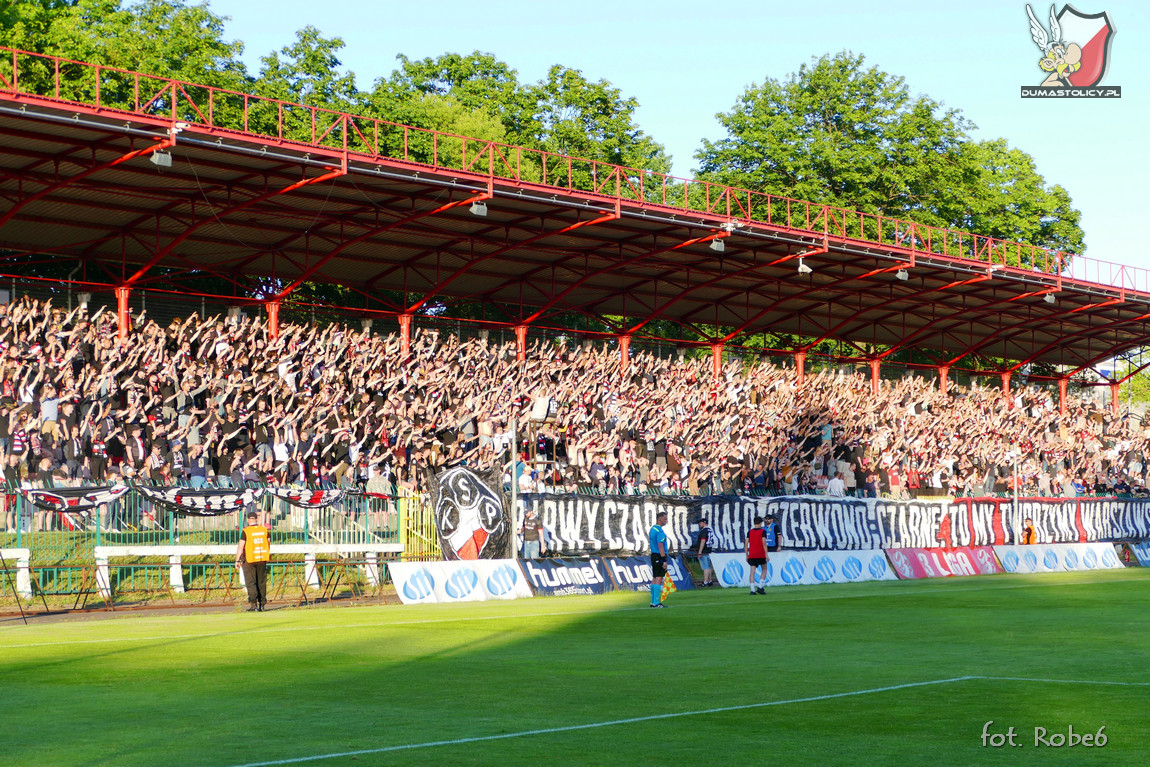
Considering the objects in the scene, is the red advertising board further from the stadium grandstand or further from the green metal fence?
the green metal fence

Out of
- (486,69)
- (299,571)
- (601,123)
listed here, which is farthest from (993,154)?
(299,571)

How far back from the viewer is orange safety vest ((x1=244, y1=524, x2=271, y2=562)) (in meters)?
25.3

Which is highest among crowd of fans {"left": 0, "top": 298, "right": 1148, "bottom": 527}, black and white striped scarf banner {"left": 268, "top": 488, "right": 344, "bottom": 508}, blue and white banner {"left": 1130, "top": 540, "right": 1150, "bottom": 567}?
crowd of fans {"left": 0, "top": 298, "right": 1148, "bottom": 527}

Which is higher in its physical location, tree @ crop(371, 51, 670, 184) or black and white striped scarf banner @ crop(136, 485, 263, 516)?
tree @ crop(371, 51, 670, 184)

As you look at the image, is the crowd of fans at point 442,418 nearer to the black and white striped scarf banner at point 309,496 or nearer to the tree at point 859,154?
the black and white striped scarf banner at point 309,496

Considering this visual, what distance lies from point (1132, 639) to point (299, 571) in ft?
56.6

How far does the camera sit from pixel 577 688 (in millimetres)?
13289

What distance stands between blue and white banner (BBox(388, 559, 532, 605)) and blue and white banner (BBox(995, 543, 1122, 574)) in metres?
19.3

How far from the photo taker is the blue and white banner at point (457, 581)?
2784 cm

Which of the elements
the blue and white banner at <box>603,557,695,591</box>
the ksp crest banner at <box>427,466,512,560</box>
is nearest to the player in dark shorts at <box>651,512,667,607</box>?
the ksp crest banner at <box>427,466,512,560</box>

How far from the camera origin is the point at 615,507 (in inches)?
1303

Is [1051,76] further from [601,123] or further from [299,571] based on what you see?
[299,571]

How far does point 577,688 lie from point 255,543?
13.5m

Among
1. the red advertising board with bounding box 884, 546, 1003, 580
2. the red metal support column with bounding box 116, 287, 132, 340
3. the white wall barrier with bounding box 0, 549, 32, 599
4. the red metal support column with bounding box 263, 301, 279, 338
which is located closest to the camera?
the white wall barrier with bounding box 0, 549, 32, 599
